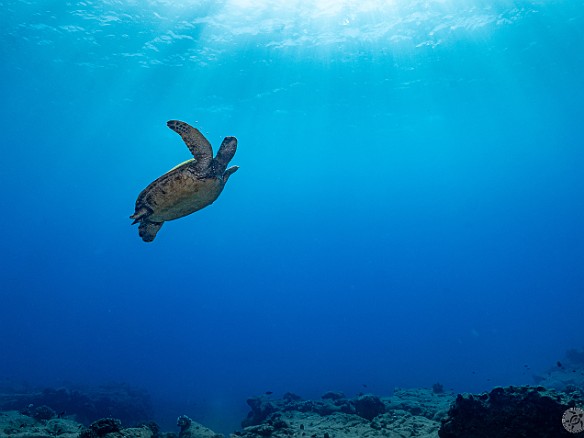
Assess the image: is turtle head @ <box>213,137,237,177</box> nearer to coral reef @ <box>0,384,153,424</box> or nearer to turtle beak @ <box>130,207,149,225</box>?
turtle beak @ <box>130,207,149,225</box>

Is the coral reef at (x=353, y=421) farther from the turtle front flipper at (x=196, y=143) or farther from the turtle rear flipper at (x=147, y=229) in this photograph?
the turtle front flipper at (x=196, y=143)

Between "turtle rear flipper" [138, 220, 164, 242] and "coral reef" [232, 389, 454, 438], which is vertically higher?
"turtle rear flipper" [138, 220, 164, 242]

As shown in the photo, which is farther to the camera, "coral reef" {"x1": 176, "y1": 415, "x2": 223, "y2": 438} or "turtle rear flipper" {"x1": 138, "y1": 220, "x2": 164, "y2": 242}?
"turtle rear flipper" {"x1": 138, "y1": 220, "x2": 164, "y2": 242}

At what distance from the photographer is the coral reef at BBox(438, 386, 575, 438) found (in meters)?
4.65

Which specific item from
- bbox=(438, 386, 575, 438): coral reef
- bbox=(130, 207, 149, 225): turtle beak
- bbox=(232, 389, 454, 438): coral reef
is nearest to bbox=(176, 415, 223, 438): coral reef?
bbox=(232, 389, 454, 438): coral reef

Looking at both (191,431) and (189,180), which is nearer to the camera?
(189,180)

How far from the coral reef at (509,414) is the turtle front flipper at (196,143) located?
20.2 feet

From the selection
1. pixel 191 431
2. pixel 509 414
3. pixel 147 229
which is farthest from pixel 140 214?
pixel 509 414

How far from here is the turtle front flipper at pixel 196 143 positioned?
6.44m

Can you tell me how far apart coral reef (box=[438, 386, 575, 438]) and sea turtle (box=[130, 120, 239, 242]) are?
240 inches

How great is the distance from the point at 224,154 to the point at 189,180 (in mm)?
921

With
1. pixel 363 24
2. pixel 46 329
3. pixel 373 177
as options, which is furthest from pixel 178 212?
pixel 46 329

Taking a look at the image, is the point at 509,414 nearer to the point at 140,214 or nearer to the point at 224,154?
the point at 224,154

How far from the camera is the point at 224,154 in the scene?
729 cm
